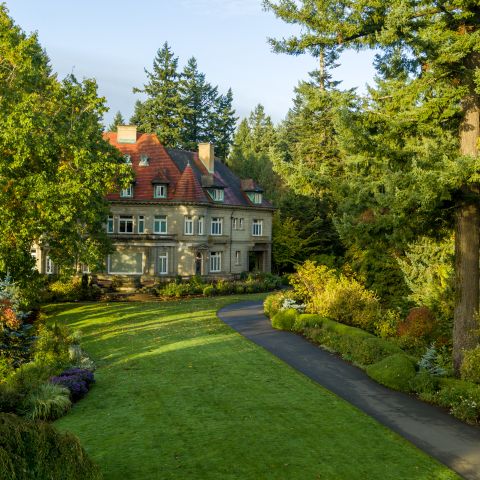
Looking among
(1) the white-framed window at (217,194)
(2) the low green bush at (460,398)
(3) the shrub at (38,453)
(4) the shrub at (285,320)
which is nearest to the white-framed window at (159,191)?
(1) the white-framed window at (217,194)

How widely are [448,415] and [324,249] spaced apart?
1435 inches

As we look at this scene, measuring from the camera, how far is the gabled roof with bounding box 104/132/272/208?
4531cm

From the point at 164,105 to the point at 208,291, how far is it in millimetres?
39695

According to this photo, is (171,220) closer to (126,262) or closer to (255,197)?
(126,262)

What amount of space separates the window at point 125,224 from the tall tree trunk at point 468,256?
33323 millimetres

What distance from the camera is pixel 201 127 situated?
80.1 meters

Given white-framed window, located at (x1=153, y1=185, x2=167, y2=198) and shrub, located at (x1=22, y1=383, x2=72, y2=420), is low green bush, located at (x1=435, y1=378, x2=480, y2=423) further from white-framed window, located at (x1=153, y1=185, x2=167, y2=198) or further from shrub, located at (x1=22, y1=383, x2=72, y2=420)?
white-framed window, located at (x1=153, y1=185, x2=167, y2=198)

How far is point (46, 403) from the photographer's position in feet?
43.4

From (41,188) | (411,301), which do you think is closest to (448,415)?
(411,301)

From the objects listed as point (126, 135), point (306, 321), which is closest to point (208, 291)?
point (306, 321)

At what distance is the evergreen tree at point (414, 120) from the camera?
14555 mm

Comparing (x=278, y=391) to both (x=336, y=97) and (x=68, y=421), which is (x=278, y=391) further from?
(x=336, y=97)

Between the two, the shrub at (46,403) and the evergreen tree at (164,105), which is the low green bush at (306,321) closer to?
the shrub at (46,403)

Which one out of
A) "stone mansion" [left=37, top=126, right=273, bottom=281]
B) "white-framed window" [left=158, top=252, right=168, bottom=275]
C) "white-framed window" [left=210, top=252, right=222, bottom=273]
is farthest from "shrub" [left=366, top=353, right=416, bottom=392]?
"white-framed window" [left=210, top=252, right=222, bottom=273]
